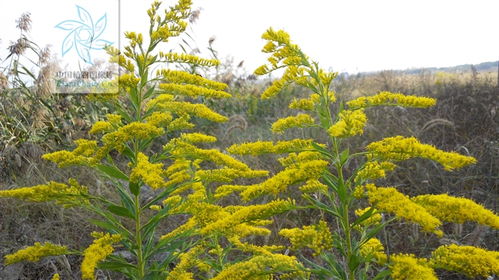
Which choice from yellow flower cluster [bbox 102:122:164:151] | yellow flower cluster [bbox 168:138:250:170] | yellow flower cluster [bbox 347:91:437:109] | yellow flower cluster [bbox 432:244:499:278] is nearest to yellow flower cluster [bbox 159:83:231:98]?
yellow flower cluster [bbox 168:138:250:170]

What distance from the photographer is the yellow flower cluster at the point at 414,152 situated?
2.12m

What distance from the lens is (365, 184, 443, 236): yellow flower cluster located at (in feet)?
6.18

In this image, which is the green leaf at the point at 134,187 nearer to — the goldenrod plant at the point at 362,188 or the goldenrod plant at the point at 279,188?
the goldenrod plant at the point at 279,188

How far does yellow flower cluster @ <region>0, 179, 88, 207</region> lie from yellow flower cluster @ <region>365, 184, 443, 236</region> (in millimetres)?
1854

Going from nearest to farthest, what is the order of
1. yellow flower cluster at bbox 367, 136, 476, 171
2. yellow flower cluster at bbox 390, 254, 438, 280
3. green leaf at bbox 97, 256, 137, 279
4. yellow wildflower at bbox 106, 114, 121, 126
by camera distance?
yellow flower cluster at bbox 390, 254, 438, 280 → yellow flower cluster at bbox 367, 136, 476, 171 → green leaf at bbox 97, 256, 137, 279 → yellow wildflower at bbox 106, 114, 121, 126

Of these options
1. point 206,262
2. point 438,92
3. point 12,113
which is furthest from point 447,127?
point 12,113

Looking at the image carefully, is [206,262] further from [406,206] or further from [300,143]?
[406,206]

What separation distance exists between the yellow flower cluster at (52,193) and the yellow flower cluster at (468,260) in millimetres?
2149

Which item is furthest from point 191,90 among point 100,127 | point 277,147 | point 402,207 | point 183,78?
point 402,207

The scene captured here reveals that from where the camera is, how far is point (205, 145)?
27.4 feet

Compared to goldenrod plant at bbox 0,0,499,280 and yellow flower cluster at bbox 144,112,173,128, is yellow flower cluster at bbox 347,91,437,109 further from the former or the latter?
yellow flower cluster at bbox 144,112,173,128

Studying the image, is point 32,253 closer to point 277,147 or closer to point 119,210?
point 119,210

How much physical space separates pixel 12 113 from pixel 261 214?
7.89m

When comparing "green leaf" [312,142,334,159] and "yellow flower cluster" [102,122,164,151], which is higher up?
"yellow flower cluster" [102,122,164,151]
